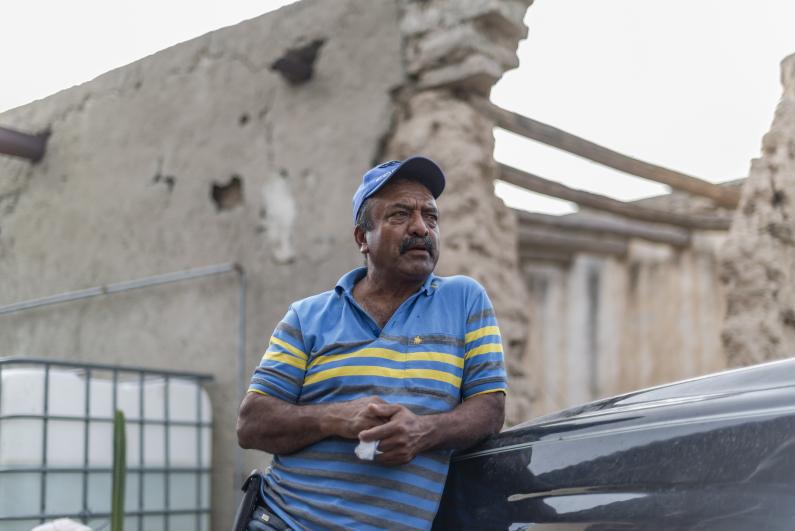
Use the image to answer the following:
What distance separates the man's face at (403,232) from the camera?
2.16m

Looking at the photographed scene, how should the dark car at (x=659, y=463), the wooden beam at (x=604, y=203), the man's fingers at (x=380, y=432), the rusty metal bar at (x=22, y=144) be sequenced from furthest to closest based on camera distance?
the rusty metal bar at (x=22, y=144)
the wooden beam at (x=604, y=203)
the man's fingers at (x=380, y=432)
the dark car at (x=659, y=463)

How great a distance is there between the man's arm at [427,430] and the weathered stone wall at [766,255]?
7.57ft

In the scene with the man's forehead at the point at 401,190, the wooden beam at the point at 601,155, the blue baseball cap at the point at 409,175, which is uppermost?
the wooden beam at the point at 601,155

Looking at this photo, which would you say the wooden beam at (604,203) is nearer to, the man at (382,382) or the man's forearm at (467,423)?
the man at (382,382)

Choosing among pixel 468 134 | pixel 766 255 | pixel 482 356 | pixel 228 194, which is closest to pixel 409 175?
pixel 482 356

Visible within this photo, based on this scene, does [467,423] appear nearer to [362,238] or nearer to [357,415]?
[357,415]

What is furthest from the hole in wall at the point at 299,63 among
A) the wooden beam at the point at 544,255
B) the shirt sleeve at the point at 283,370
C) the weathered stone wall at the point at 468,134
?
the shirt sleeve at the point at 283,370

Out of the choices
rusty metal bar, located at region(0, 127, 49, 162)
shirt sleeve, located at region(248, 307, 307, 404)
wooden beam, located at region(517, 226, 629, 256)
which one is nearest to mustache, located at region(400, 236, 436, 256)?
shirt sleeve, located at region(248, 307, 307, 404)

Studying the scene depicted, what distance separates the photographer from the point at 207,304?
500cm

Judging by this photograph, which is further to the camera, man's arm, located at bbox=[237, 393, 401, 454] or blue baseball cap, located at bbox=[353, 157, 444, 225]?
blue baseball cap, located at bbox=[353, 157, 444, 225]

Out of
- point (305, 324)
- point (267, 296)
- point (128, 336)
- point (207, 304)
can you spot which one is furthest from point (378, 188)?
point (128, 336)

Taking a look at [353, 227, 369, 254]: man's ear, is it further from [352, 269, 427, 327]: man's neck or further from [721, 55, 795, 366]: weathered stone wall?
[721, 55, 795, 366]: weathered stone wall

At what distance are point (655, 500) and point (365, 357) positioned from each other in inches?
28.7

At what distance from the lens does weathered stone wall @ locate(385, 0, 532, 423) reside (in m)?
4.07
